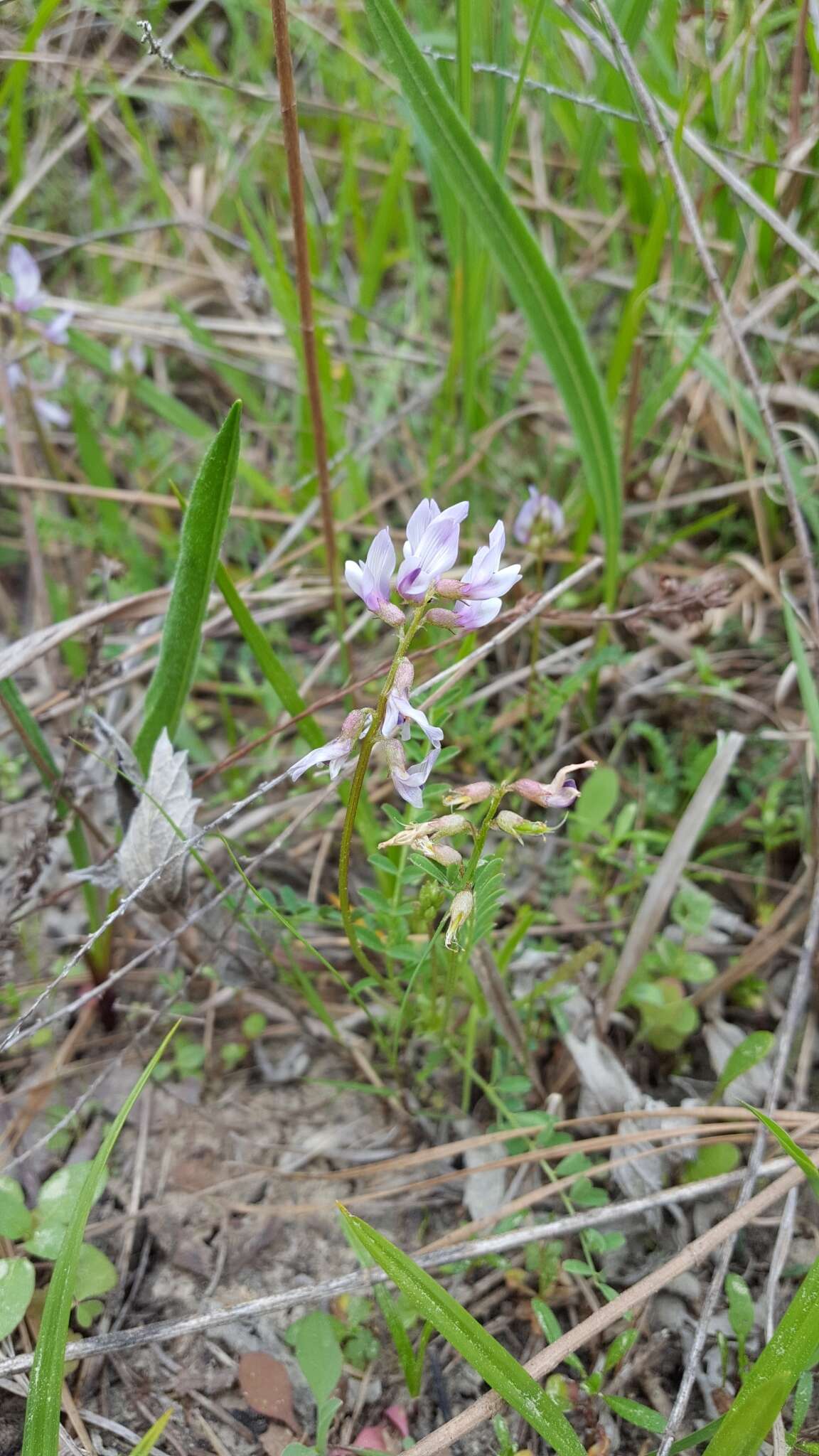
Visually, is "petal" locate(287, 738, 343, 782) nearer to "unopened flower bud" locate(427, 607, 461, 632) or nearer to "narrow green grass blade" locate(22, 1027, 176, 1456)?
"unopened flower bud" locate(427, 607, 461, 632)

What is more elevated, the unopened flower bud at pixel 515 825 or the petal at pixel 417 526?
the petal at pixel 417 526

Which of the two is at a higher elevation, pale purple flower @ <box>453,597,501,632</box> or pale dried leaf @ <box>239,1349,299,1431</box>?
pale purple flower @ <box>453,597,501,632</box>

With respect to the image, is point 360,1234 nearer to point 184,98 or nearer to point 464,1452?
point 464,1452

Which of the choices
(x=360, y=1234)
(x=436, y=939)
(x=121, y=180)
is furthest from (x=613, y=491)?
(x=121, y=180)

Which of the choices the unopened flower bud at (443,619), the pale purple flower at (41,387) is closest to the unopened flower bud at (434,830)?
the unopened flower bud at (443,619)

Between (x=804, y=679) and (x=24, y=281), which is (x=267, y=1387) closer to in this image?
(x=804, y=679)

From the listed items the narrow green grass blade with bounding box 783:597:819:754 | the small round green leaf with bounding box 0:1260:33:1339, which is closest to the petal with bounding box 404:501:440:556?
the narrow green grass blade with bounding box 783:597:819:754

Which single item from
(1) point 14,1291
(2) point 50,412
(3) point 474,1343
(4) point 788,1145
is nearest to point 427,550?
(4) point 788,1145

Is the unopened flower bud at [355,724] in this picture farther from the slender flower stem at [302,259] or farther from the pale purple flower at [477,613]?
the slender flower stem at [302,259]
